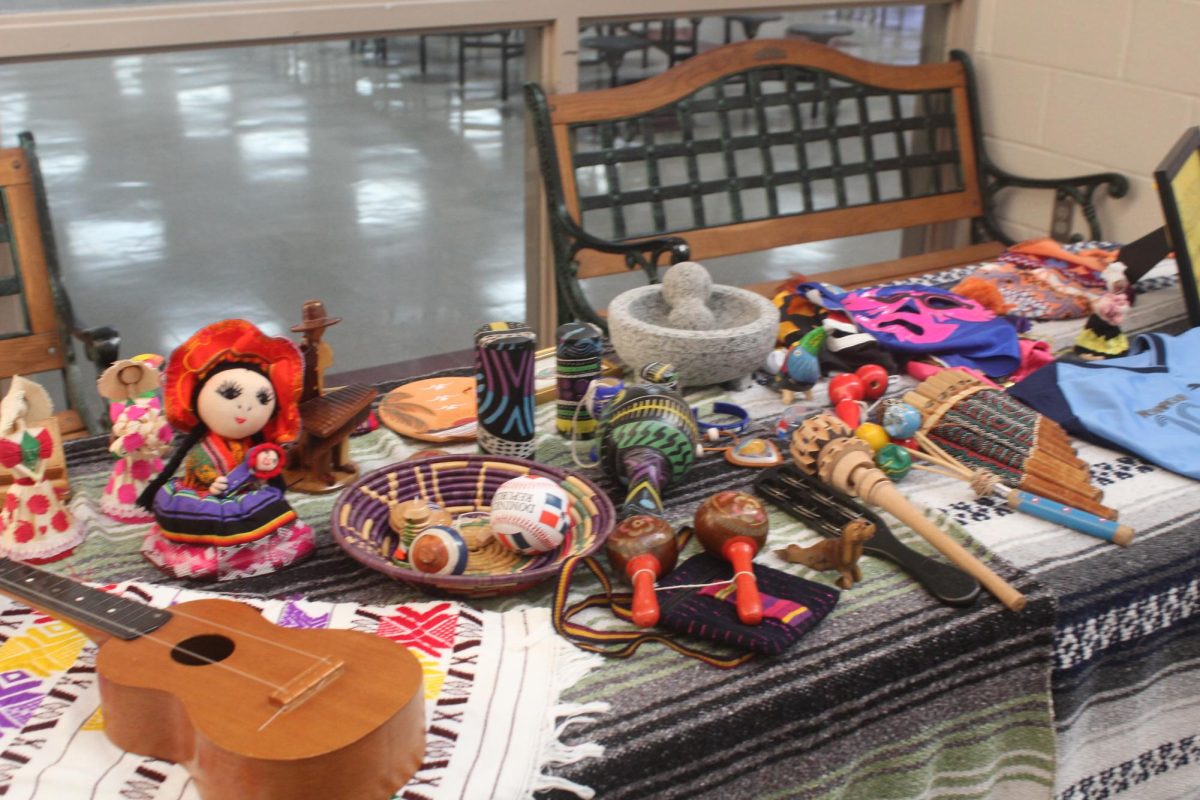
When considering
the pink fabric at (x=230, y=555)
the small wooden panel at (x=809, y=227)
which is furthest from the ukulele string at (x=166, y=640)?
the small wooden panel at (x=809, y=227)

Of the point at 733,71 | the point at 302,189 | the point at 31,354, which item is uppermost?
the point at 733,71

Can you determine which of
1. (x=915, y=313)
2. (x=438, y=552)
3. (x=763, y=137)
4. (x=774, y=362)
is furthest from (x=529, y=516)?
(x=763, y=137)

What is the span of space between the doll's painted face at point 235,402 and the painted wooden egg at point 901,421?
750 millimetres

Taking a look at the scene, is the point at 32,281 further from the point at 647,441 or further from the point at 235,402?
the point at 647,441

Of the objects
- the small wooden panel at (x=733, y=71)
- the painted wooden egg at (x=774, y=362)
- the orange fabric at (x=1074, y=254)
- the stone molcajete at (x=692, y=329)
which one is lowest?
the painted wooden egg at (x=774, y=362)

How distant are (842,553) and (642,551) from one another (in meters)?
0.21

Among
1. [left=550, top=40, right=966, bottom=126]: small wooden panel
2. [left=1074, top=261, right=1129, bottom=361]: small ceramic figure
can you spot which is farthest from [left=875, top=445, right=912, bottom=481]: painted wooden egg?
[left=550, top=40, right=966, bottom=126]: small wooden panel

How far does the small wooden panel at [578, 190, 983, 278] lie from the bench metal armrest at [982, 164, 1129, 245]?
0.14ft

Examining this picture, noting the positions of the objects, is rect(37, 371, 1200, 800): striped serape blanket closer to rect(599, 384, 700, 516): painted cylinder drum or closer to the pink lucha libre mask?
rect(599, 384, 700, 516): painted cylinder drum

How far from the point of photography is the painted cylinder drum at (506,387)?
1.32 meters

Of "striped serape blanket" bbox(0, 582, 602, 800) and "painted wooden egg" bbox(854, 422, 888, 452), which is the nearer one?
"striped serape blanket" bbox(0, 582, 602, 800)

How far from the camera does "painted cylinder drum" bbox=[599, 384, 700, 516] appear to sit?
1.28 metres

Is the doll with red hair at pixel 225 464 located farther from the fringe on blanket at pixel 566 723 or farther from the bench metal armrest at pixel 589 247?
the bench metal armrest at pixel 589 247

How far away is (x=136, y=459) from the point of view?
4.18 ft
